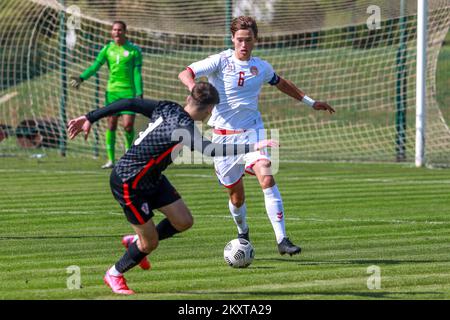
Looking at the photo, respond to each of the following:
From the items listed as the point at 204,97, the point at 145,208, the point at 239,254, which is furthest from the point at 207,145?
the point at 239,254

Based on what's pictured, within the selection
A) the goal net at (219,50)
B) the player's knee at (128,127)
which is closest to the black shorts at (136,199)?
the player's knee at (128,127)

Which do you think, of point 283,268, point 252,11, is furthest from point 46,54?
point 283,268

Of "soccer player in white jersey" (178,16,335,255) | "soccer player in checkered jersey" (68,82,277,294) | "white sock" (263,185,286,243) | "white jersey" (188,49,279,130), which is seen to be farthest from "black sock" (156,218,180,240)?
"white jersey" (188,49,279,130)

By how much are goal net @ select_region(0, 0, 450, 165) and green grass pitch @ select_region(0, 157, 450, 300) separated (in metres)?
3.87

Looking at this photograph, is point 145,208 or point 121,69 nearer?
point 145,208

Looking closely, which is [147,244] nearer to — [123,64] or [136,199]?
[136,199]

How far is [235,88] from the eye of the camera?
1065 centimetres

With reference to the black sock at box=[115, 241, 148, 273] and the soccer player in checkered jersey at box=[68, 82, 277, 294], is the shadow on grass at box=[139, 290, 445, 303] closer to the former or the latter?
the black sock at box=[115, 241, 148, 273]

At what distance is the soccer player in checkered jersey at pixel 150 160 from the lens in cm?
812

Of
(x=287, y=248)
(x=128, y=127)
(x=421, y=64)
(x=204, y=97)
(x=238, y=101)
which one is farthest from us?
(x=421, y=64)

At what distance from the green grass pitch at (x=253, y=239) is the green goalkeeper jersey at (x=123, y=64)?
172 centimetres

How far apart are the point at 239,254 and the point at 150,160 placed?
1.68m

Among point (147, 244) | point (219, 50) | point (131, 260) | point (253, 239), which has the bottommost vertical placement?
point (253, 239)
